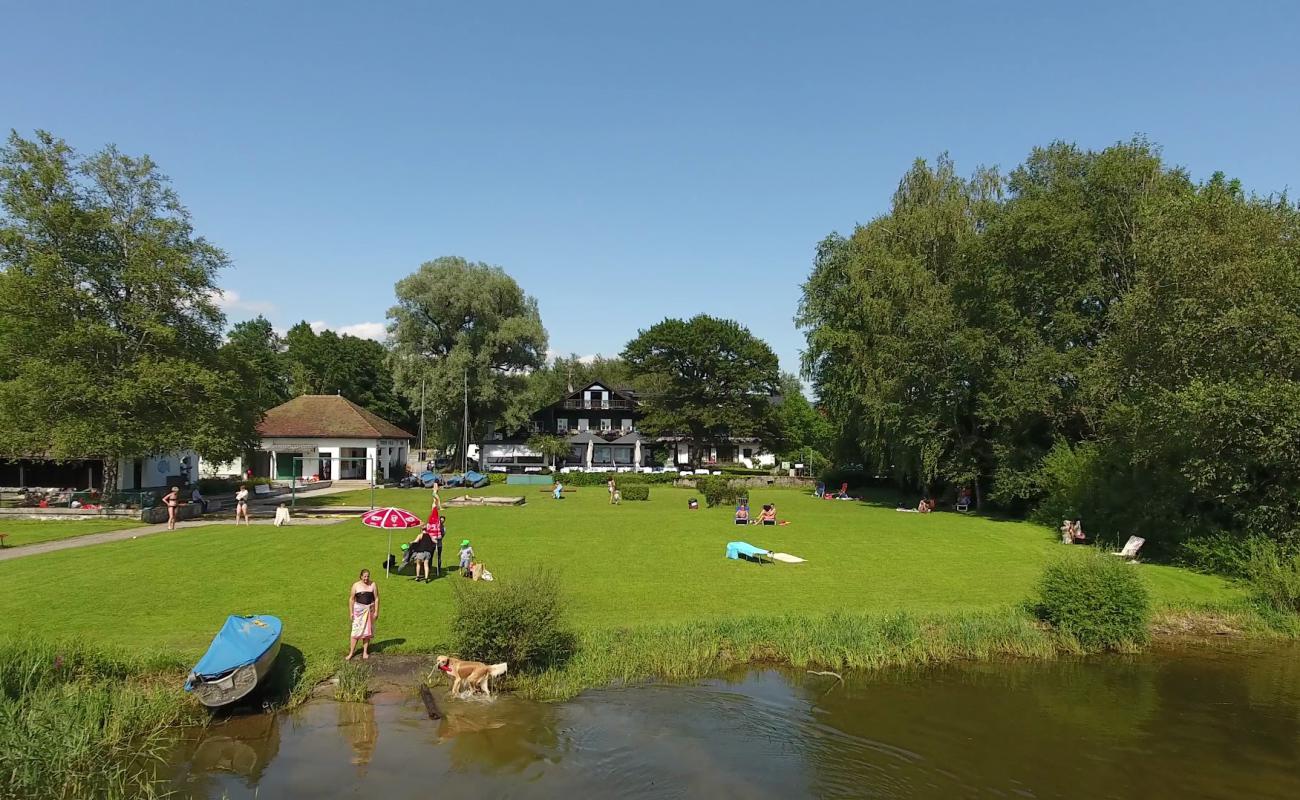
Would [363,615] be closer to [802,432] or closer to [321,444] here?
[321,444]

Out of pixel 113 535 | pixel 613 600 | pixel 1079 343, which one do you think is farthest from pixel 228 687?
pixel 1079 343

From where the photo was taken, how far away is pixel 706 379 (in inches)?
2921

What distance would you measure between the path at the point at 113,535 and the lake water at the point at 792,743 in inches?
652

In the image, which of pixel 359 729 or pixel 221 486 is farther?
pixel 221 486

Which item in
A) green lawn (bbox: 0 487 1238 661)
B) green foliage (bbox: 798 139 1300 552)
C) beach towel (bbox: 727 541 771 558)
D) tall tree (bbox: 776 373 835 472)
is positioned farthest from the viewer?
tall tree (bbox: 776 373 835 472)

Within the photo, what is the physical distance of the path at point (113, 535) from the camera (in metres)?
22.6

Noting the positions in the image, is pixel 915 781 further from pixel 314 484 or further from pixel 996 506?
pixel 314 484

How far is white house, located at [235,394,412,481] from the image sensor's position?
59844mm

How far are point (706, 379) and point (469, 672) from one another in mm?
62811

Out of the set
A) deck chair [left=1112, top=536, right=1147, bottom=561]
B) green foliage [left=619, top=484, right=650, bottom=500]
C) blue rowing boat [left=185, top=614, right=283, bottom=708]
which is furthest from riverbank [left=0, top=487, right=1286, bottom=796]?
green foliage [left=619, top=484, right=650, bottom=500]

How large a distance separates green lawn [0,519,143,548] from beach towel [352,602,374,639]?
17786 millimetres

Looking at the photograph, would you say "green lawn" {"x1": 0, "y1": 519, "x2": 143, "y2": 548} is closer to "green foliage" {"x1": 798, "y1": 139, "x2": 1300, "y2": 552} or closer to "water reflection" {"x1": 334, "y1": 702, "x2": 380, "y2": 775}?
"water reflection" {"x1": 334, "y1": 702, "x2": 380, "y2": 775}

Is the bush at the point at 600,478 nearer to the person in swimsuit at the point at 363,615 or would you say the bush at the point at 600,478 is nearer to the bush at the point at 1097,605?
the bush at the point at 1097,605

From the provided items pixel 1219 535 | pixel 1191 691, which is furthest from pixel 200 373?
pixel 1219 535
